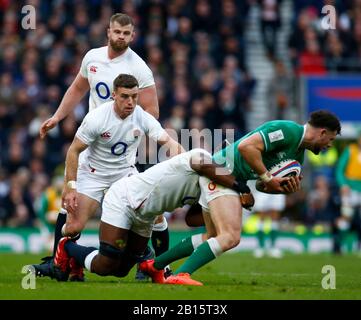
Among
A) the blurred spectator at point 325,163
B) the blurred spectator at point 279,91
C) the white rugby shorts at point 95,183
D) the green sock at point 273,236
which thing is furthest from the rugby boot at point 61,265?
the blurred spectator at point 279,91

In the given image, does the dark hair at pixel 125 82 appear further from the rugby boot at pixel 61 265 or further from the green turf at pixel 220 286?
the green turf at pixel 220 286

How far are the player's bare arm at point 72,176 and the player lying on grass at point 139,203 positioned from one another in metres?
0.05

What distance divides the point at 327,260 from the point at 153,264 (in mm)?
7130

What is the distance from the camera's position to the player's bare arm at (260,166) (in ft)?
32.0

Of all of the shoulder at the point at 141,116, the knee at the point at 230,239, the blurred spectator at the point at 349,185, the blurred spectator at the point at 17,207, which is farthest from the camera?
the blurred spectator at the point at 17,207

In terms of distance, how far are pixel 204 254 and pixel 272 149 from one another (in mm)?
1253

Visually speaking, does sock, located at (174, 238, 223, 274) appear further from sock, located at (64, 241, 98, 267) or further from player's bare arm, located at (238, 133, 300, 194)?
sock, located at (64, 241, 98, 267)

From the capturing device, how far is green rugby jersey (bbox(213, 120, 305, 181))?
9.77m

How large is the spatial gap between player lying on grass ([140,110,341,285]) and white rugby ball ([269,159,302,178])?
2.0 inches

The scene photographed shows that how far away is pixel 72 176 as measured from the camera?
10297mm

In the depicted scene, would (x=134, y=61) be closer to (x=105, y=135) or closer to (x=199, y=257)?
(x=105, y=135)

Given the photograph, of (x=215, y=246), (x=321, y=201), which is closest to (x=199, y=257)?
(x=215, y=246)

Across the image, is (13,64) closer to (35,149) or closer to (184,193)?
(35,149)

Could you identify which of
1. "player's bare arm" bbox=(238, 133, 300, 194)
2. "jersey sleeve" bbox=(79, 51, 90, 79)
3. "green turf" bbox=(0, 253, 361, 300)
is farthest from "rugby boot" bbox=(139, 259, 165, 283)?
"jersey sleeve" bbox=(79, 51, 90, 79)
